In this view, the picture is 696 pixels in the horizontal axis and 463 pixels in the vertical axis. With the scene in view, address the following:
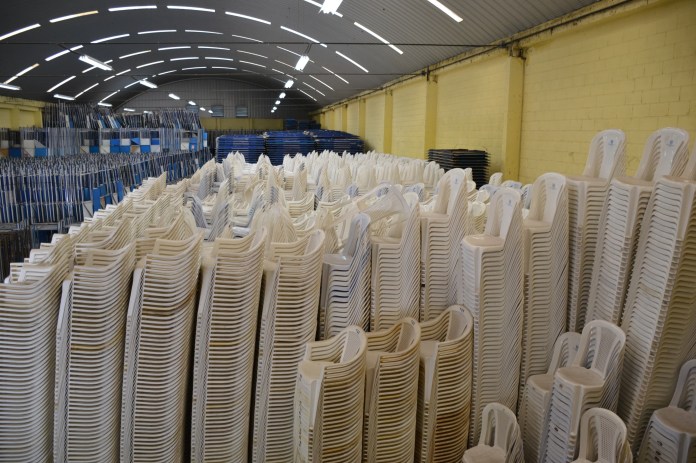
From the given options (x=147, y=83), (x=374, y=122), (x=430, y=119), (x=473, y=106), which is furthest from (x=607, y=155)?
(x=147, y=83)

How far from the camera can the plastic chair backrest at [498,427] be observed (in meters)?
3.82

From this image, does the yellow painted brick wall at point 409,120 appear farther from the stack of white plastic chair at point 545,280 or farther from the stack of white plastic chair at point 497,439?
the stack of white plastic chair at point 497,439

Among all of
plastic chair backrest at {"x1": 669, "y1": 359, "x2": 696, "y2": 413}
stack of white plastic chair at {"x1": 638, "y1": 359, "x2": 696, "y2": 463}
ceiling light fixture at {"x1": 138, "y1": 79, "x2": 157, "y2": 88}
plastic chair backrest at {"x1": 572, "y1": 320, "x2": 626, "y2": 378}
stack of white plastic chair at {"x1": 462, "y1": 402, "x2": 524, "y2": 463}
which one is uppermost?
ceiling light fixture at {"x1": 138, "y1": 79, "x2": 157, "y2": 88}

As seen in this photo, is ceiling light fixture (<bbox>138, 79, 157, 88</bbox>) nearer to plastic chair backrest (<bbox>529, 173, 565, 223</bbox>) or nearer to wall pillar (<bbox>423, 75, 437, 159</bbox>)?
wall pillar (<bbox>423, 75, 437, 159</bbox>)

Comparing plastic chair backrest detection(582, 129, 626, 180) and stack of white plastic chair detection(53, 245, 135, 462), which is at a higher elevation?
plastic chair backrest detection(582, 129, 626, 180)

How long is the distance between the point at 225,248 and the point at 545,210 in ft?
7.75

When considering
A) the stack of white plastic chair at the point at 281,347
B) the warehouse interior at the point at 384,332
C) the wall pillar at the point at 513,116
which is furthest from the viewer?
the wall pillar at the point at 513,116

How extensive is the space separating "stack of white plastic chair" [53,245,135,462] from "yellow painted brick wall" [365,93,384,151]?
2368cm

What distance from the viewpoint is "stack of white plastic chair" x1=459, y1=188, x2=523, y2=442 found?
4039 millimetres

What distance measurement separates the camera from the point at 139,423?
12.3 feet

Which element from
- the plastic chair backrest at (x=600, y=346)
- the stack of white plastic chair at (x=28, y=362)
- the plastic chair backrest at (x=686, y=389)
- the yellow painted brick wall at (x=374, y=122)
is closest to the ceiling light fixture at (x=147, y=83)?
the yellow painted brick wall at (x=374, y=122)

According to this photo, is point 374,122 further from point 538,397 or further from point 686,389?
point 686,389

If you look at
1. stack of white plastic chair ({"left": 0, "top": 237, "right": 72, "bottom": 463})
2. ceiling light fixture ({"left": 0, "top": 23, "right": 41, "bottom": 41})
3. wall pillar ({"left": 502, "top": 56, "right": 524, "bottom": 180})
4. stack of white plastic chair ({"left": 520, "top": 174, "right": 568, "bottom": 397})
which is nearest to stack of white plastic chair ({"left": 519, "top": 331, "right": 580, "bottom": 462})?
stack of white plastic chair ({"left": 520, "top": 174, "right": 568, "bottom": 397})

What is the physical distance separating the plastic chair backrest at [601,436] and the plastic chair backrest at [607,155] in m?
1.90
